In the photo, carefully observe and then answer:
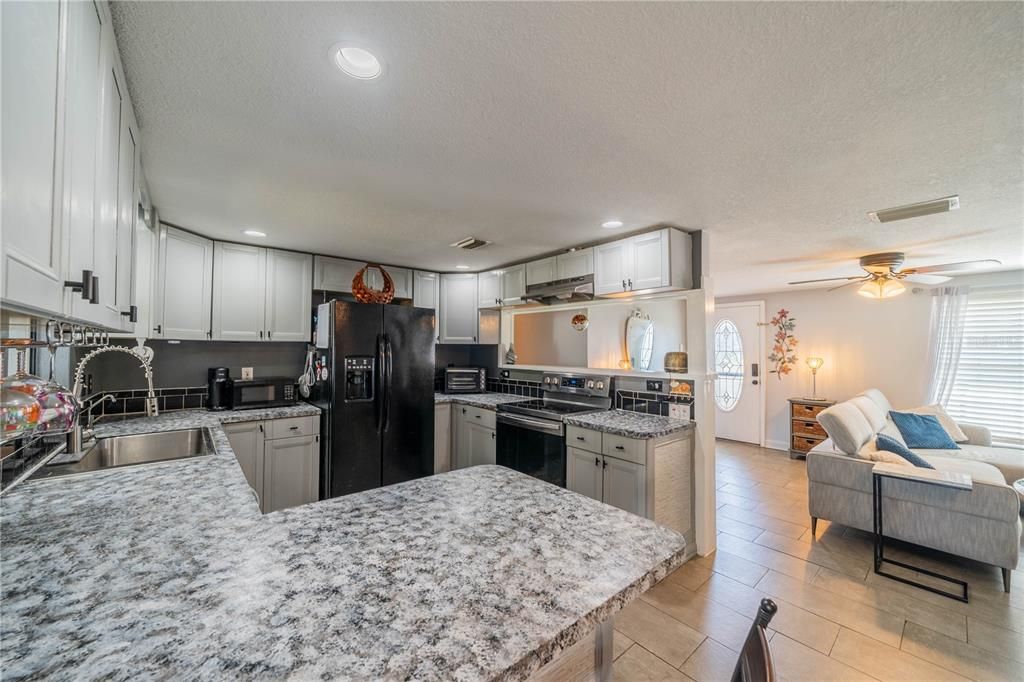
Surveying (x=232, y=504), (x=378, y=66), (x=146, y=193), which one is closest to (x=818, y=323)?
(x=378, y=66)

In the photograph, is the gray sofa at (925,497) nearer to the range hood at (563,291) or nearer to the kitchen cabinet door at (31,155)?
the range hood at (563,291)

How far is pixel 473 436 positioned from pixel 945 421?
4728 millimetres

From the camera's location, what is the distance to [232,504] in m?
1.27

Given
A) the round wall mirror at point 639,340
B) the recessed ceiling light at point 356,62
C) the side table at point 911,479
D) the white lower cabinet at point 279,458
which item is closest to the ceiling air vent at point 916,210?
the side table at point 911,479

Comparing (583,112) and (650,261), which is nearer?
(583,112)

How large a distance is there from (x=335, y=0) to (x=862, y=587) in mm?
3782

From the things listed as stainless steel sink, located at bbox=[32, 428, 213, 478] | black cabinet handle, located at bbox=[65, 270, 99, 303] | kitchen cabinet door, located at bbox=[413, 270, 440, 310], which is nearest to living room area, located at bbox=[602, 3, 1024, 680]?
black cabinet handle, located at bbox=[65, 270, 99, 303]

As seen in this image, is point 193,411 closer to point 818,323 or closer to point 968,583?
point 968,583

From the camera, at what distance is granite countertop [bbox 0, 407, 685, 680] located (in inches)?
24.3

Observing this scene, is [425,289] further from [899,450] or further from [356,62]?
[899,450]

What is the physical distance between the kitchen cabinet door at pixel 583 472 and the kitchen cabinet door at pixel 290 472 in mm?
1992

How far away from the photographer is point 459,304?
14.8 ft

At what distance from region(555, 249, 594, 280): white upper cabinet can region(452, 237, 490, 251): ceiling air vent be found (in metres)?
0.69

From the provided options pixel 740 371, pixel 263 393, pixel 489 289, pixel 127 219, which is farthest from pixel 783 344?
pixel 127 219
